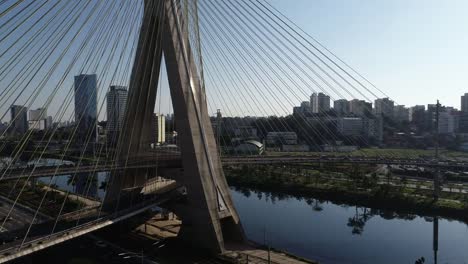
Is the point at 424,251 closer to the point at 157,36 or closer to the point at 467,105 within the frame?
the point at 157,36

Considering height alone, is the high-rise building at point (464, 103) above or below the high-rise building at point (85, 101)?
above

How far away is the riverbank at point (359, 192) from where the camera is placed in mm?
19077

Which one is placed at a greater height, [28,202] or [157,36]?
[157,36]

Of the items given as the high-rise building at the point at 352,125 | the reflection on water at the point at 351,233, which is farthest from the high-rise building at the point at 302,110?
the reflection on water at the point at 351,233

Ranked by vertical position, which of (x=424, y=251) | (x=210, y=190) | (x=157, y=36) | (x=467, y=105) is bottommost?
(x=424, y=251)

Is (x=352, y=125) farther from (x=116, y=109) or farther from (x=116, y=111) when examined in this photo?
(x=116, y=111)

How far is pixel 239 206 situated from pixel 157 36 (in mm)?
11390

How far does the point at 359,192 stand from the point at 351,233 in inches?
240

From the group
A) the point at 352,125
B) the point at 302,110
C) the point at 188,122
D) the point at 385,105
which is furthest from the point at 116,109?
the point at 352,125

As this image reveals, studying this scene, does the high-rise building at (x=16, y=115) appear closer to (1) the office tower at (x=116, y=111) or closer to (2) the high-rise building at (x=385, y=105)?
(1) the office tower at (x=116, y=111)

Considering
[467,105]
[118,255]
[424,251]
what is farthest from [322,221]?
[467,105]

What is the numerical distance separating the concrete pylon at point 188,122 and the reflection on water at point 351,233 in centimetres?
312

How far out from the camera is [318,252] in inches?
509

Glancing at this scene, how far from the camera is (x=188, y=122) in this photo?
10.9 meters
